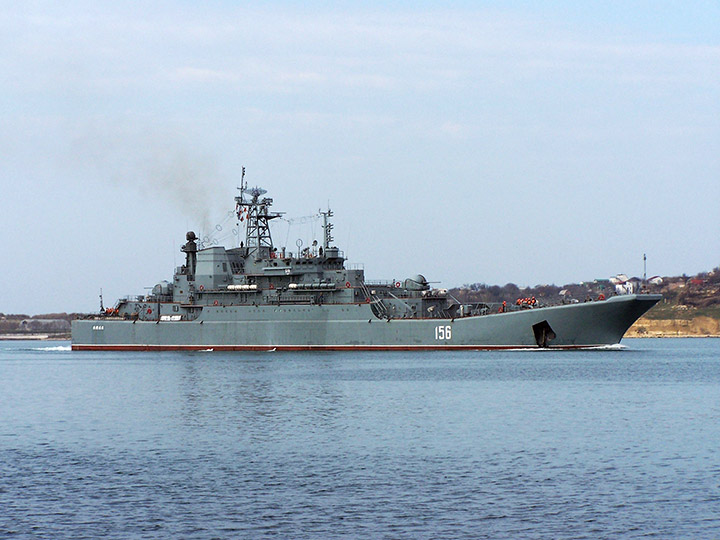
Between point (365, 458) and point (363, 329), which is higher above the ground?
point (363, 329)

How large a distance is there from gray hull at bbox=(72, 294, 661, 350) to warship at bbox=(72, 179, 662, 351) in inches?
2.8

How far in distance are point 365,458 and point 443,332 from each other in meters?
39.4

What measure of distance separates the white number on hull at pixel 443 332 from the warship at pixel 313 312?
2.8 inches

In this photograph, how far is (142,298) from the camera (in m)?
74.7

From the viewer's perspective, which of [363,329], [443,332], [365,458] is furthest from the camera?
[363,329]

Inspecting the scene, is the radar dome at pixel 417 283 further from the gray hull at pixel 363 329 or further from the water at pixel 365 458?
the water at pixel 365 458

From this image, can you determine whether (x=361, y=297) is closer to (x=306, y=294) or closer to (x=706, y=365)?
(x=306, y=294)

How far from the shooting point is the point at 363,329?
212 ft

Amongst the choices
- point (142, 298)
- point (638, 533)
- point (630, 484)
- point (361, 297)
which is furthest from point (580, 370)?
point (142, 298)

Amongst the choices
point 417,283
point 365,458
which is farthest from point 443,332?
point 365,458

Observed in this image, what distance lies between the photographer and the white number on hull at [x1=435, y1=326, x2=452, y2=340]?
62.6m

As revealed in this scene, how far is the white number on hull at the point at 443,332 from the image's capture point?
205 feet

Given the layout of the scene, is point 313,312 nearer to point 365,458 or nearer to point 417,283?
point 417,283

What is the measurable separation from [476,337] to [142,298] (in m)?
28.4
